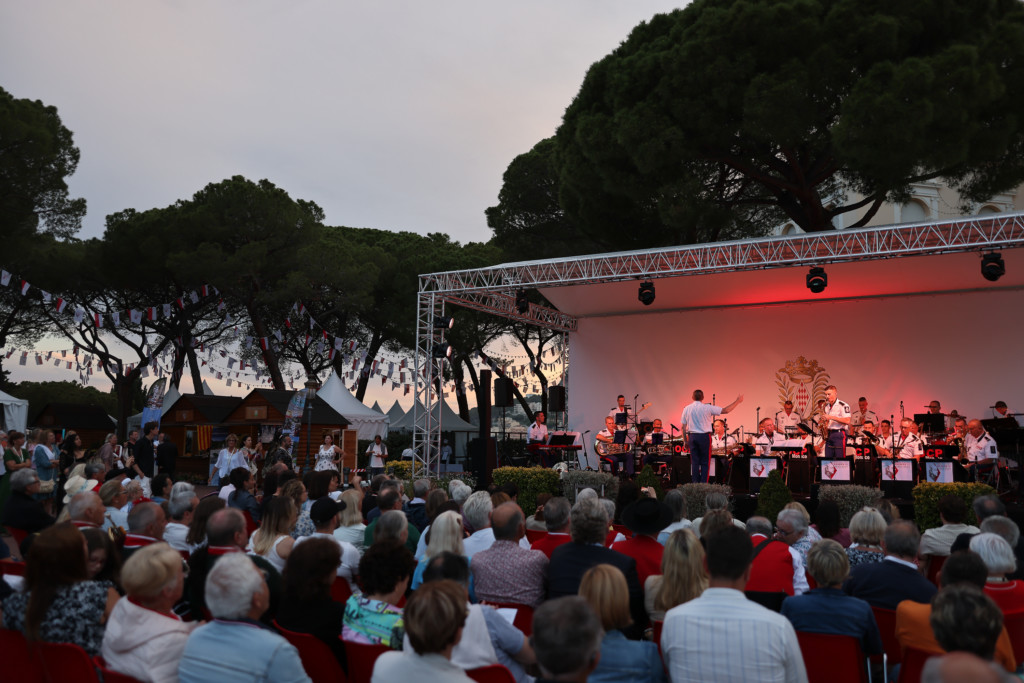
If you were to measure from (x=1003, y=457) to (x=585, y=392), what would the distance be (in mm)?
7254

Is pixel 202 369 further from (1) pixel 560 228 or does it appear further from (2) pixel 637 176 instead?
(2) pixel 637 176

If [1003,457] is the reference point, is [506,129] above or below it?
above

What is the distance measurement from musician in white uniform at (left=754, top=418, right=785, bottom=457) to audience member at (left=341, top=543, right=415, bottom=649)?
10306mm

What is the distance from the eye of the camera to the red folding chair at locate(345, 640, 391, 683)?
9.04 feet

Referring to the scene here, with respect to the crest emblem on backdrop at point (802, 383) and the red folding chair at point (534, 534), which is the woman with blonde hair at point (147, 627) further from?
the crest emblem on backdrop at point (802, 383)

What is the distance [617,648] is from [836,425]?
34.8 ft

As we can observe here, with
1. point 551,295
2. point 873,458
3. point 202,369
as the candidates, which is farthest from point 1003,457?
point 202,369

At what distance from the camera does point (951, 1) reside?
1216cm

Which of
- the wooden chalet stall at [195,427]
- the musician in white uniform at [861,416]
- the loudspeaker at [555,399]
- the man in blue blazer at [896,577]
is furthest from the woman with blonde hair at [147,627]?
the wooden chalet stall at [195,427]

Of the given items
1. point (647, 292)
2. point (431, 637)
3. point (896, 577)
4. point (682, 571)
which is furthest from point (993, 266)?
point (431, 637)

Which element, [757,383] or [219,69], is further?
[219,69]

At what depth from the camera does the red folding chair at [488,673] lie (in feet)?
8.48

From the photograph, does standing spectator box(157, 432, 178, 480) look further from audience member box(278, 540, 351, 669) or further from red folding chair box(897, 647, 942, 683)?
red folding chair box(897, 647, 942, 683)

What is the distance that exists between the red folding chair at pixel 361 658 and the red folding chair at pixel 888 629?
6.67 ft
